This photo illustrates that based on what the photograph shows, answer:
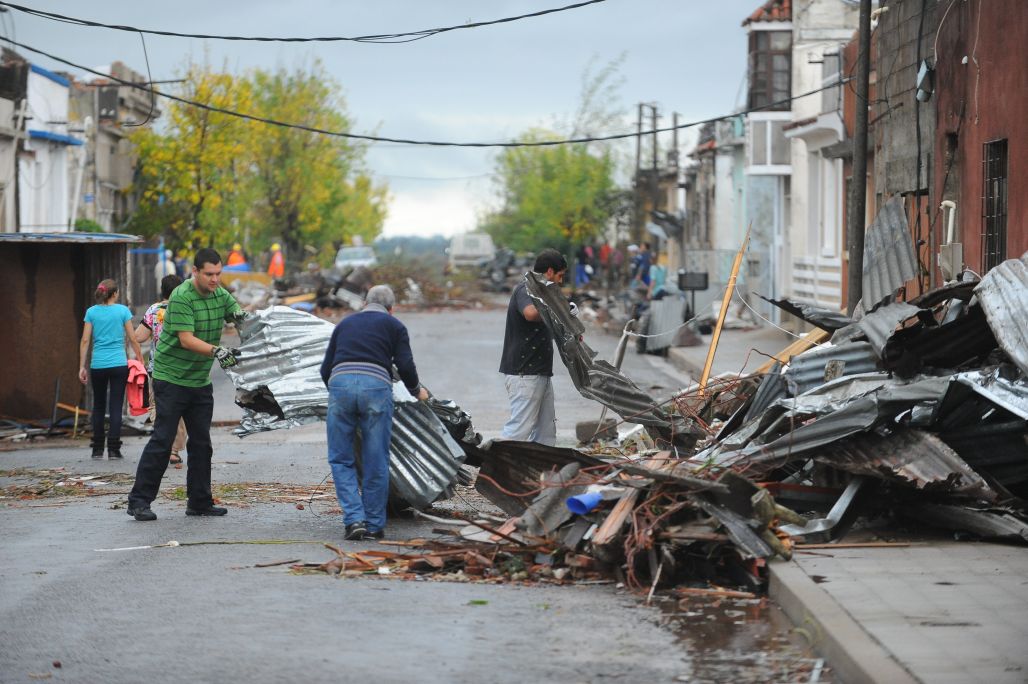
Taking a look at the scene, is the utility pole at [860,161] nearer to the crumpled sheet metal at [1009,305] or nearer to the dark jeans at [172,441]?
the crumpled sheet metal at [1009,305]

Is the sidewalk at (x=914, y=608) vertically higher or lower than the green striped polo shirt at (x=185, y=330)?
lower

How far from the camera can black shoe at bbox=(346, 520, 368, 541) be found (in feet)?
29.8

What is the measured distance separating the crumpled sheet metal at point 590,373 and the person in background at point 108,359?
15.7ft

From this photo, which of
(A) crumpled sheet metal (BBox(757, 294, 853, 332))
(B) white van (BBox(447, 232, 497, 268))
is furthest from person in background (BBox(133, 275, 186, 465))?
(B) white van (BBox(447, 232, 497, 268))

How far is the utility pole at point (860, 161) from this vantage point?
715 inches

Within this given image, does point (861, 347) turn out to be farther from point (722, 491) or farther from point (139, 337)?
point (139, 337)

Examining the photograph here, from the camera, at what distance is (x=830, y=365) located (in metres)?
10.5

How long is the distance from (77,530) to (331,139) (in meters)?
52.6

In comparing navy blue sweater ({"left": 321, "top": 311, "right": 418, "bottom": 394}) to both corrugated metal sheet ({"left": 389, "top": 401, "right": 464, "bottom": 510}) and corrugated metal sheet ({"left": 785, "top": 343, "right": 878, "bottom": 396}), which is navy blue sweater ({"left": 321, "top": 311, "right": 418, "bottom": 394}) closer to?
corrugated metal sheet ({"left": 389, "top": 401, "right": 464, "bottom": 510})

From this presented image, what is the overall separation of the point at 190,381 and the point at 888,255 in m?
7.10

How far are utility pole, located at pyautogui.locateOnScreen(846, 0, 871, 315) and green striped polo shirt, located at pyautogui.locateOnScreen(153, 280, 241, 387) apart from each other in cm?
1010

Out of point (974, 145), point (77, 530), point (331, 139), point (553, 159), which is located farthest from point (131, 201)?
point (77, 530)

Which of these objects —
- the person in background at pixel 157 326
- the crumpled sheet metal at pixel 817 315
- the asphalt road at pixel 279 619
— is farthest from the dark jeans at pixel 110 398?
the crumpled sheet metal at pixel 817 315

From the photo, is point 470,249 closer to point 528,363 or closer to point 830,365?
point 528,363
